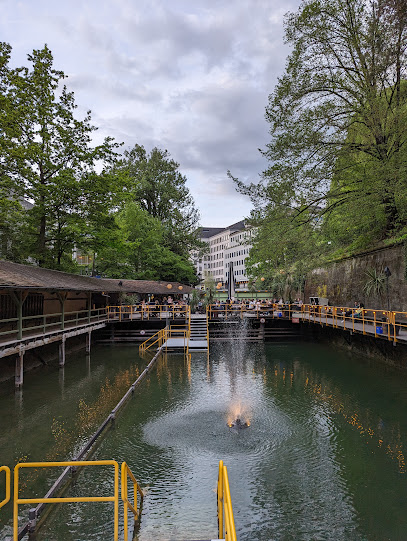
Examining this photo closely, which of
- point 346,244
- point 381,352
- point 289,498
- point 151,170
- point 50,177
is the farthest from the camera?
point 151,170

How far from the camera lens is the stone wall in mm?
21312

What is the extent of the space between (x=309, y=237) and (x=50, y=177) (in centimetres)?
1727

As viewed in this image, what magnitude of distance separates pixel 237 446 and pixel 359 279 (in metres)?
20.1

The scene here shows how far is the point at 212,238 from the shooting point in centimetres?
12619

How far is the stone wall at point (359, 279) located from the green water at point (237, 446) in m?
5.03

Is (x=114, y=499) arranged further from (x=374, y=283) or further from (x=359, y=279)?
(x=359, y=279)

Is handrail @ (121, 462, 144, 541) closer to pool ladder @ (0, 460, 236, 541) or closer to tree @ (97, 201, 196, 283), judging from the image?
pool ladder @ (0, 460, 236, 541)

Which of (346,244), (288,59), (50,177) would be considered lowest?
(346,244)

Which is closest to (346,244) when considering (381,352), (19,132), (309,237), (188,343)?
(309,237)

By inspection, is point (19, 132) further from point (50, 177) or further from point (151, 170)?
point (151, 170)

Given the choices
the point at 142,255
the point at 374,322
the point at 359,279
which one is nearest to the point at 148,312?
the point at 142,255

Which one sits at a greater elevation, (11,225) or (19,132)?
(19,132)

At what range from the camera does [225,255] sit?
110 metres

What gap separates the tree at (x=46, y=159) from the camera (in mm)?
21953
